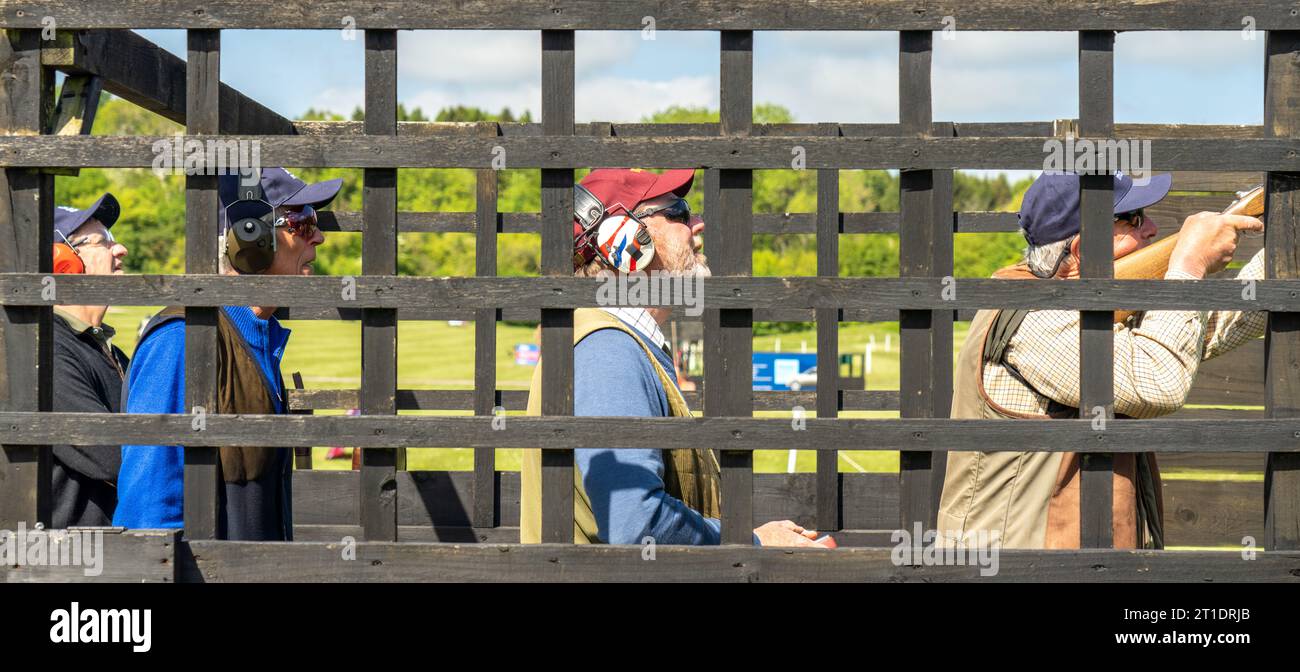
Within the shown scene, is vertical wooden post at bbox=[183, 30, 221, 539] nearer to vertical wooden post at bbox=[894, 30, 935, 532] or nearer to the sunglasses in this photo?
the sunglasses

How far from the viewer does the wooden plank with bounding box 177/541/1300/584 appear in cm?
277

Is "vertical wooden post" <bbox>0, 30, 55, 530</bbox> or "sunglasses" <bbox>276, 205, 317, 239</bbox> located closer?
"vertical wooden post" <bbox>0, 30, 55, 530</bbox>

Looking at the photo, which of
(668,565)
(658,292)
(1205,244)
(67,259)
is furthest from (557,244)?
(67,259)

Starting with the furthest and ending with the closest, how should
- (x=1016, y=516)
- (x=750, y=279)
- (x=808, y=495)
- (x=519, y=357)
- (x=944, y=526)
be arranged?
1. (x=519, y=357)
2. (x=808, y=495)
3. (x=944, y=526)
4. (x=1016, y=516)
5. (x=750, y=279)

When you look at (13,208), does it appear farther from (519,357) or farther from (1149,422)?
(519,357)

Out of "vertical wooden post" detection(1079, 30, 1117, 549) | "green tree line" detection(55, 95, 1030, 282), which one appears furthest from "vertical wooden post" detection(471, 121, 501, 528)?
"green tree line" detection(55, 95, 1030, 282)

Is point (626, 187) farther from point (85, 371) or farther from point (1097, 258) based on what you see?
point (85, 371)

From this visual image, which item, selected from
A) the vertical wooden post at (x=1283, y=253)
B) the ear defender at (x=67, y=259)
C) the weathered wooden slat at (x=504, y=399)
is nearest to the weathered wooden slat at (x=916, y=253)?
the vertical wooden post at (x=1283, y=253)

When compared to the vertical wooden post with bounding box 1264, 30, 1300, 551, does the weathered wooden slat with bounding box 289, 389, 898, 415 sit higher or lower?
lower

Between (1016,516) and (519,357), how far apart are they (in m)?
32.3

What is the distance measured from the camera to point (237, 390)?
357 cm

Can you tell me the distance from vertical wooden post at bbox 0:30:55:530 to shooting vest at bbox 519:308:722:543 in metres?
1.19

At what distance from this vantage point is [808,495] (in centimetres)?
556
